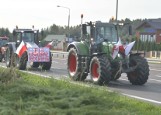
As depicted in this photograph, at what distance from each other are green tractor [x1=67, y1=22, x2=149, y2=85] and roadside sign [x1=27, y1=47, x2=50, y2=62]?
556 centimetres

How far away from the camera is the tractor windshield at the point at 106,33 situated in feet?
61.1

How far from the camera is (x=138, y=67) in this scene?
17547mm

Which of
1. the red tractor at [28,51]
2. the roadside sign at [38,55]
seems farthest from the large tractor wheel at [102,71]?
the roadside sign at [38,55]

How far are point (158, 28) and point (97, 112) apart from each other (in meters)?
95.5

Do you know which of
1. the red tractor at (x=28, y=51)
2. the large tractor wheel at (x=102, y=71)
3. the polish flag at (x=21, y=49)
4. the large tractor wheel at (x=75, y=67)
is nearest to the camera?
the large tractor wheel at (x=102, y=71)

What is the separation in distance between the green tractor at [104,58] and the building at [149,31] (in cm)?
8243

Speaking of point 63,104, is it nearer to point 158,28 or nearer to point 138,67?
point 138,67

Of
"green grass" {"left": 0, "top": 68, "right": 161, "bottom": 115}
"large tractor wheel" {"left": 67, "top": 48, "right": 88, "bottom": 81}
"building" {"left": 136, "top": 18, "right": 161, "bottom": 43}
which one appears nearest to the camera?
"green grass" {"left": 0, "top": 68, "right": 161, "bottom": 115}

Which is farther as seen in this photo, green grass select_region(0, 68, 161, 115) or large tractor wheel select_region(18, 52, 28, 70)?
large tractor wheel select_region(18, 52, 28, 70)

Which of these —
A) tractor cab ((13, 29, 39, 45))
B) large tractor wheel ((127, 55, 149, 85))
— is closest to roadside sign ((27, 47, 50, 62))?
tractor cab ((13, 29, 39, 45))

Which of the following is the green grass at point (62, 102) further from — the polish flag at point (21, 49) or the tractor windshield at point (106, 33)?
the polish flag at point (21, 49)

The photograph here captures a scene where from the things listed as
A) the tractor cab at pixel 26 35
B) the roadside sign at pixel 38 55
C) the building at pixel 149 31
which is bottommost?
the roadside sign at pixel 38 55

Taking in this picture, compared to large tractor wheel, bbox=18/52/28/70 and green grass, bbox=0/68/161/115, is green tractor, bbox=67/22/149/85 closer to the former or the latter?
large tractor wheel, bbox=18/52/28/70

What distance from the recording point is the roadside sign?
985 inches
